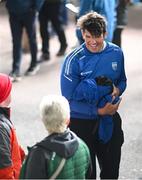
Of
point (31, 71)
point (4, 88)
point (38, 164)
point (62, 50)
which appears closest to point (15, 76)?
point (31, 71)

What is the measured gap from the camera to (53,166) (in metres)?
3.80

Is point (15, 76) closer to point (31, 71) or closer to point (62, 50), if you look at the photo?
point (31, 71)

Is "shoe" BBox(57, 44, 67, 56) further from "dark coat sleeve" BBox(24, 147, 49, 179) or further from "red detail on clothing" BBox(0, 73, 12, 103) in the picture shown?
"dark coat sleeve" BBox(24, 147, 49, 179)

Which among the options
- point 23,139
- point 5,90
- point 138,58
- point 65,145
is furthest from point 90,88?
point 138,58

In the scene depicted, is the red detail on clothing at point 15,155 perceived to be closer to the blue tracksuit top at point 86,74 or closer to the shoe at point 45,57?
the blue tracksuit top at point 86,74

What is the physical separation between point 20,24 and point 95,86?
4.12 m

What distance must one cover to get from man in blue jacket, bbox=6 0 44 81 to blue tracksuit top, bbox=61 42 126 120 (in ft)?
12.4

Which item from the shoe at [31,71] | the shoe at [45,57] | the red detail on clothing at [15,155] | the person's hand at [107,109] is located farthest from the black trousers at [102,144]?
the shoe at [45,57]

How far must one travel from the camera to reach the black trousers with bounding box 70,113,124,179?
4895 millimetres

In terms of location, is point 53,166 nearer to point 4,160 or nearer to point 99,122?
point 4,160

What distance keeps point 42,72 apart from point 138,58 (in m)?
1.57

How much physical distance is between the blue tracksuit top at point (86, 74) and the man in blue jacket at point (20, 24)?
3.77m

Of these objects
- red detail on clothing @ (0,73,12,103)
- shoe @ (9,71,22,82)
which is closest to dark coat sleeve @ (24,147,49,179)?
red detail on clothing @ (0,73,12,103)

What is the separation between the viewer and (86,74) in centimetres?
476
